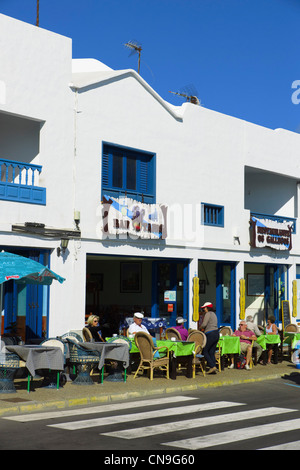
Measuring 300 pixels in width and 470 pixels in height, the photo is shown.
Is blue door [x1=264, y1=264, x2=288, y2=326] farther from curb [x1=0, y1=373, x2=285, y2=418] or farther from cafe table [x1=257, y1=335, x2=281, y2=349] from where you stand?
curb [x1=0, y1=373, x2=285, y2=418]

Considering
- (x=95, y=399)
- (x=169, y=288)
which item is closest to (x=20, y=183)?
(x=95, y=399)

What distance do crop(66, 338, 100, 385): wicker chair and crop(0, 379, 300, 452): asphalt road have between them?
1495mm

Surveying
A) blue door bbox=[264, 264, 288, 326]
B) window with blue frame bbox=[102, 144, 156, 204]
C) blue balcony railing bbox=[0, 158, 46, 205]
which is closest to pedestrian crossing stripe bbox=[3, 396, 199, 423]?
blue balcony railing bbox=[0, 158, 46, 205]

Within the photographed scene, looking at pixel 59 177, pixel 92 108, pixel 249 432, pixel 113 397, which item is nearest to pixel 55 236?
pixel 59 177

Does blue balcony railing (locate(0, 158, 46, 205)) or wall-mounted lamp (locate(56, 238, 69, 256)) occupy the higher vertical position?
blue balcony railing (locate(0, 158, 46, 205))

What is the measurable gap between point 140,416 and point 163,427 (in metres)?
1.12

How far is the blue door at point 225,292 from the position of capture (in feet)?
75.9

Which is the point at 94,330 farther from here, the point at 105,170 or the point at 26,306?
the point at 105,170

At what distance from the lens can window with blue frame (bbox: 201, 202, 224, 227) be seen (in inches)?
859

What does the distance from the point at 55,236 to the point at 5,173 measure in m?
1.97

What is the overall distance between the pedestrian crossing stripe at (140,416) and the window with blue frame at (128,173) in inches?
313

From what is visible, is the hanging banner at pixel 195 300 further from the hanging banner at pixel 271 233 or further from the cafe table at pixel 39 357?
the cafe table at pixel 39 357

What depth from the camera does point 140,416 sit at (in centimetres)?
1062
